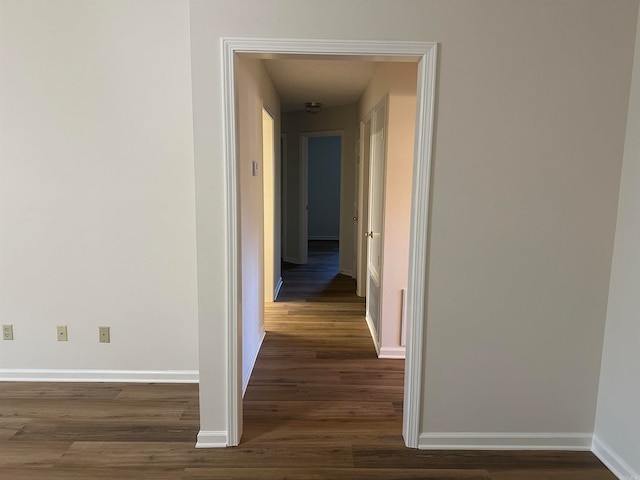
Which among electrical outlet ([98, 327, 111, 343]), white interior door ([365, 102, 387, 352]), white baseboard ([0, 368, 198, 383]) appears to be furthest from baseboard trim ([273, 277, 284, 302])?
electrical outlet ([98, 327, 111, 343])

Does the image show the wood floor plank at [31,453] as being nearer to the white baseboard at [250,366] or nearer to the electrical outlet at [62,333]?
the electrical outlet at [62,333]

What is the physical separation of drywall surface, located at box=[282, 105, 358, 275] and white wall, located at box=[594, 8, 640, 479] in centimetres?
401

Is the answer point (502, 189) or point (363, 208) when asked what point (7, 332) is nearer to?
point (502, 189)

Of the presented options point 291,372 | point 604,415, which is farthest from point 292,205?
point 604,415

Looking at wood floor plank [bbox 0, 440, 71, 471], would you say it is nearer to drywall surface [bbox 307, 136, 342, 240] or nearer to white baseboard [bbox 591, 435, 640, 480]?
white baseboard [bbox 591, 435, 640, 480]

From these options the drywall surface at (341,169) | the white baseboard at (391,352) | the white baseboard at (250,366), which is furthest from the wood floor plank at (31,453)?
the drywall surface at (341,169)

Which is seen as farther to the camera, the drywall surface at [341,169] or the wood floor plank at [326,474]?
the drywall surface at [341,169]

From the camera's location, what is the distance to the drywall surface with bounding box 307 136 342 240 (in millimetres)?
9258

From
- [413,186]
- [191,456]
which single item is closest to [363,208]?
[413,186]

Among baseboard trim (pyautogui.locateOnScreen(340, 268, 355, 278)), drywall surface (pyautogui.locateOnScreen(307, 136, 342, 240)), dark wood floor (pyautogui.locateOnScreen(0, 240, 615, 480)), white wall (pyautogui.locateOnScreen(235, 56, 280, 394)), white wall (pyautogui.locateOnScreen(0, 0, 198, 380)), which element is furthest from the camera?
drywall surface (pyautogui.locateOnScreen(307, 136, 342, 240))

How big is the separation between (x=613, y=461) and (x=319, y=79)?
3762mm

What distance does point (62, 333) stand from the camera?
290 centimetres

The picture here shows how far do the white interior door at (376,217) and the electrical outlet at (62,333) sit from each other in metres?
2.27

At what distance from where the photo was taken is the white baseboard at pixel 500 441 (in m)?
2.27
